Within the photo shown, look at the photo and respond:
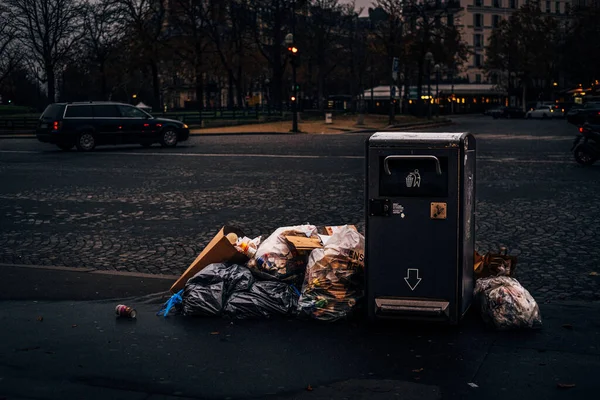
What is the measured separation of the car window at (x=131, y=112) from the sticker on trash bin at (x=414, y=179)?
23927 mm

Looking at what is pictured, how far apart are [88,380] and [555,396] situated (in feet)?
8.76

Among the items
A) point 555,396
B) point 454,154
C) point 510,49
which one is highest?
point 510,49

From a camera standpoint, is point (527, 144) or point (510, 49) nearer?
point (527, 144)

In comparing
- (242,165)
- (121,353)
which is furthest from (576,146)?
(121,353)

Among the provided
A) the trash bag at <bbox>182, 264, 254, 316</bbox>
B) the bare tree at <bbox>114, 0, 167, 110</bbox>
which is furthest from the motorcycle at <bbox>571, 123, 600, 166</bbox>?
the bare tree at <bbox>114, 0, 167, 110</bbox>

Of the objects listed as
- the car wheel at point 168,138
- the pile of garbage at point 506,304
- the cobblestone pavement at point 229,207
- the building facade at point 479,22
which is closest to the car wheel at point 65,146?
the car wheel at point 168,138

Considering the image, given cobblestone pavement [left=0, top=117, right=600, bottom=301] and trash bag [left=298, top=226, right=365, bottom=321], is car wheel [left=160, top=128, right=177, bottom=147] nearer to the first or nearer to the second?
cobblestone pavement [left=0, top=117, right=600, bottom=301]

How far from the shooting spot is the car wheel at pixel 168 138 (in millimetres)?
29203

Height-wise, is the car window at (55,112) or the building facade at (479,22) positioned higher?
the building facade at (479,22)

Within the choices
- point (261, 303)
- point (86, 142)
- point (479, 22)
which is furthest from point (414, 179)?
point (479, 22)

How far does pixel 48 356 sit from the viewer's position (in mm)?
5219

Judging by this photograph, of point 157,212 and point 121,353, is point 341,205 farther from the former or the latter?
point 121,353

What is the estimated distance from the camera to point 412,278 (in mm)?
5637

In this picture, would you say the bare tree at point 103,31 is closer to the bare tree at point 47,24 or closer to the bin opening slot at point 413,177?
the bare tree at point 47,24
